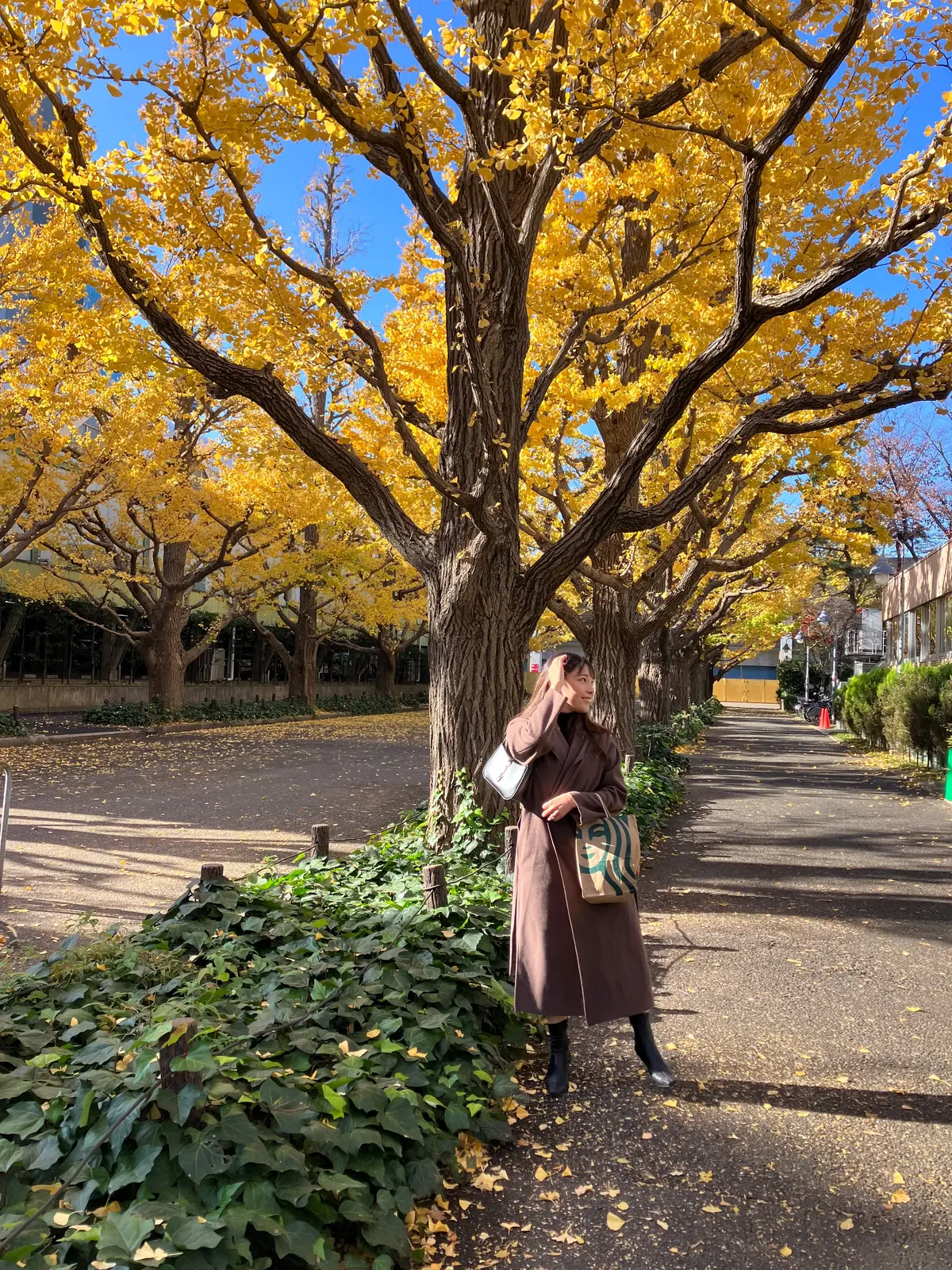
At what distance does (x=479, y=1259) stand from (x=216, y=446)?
2085 cm

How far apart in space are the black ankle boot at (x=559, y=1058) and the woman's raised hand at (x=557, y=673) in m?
1.33

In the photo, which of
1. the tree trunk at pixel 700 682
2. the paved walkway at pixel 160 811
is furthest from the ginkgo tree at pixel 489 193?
the tree trunk at pixel 700 682

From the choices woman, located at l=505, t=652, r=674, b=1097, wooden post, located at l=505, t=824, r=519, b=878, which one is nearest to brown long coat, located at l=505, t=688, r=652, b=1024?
woman, located at l=505, t=652, r=674, b=1097

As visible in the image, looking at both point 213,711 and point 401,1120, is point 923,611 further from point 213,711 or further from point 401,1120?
point 401,1120

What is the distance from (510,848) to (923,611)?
22.1m

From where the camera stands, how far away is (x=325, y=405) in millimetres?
25859

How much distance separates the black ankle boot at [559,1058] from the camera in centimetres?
363

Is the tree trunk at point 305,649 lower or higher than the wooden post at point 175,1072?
higher

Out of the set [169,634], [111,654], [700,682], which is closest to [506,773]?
[169,634]

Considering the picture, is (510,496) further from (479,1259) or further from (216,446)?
(216,446)

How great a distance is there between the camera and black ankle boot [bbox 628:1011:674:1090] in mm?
3688

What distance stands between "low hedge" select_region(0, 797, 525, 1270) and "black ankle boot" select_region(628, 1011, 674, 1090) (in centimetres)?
55

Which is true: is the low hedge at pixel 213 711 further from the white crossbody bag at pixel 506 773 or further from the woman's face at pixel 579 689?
the woman's face at pixel 579 689

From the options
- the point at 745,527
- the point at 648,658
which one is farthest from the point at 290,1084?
the point at 648,658
